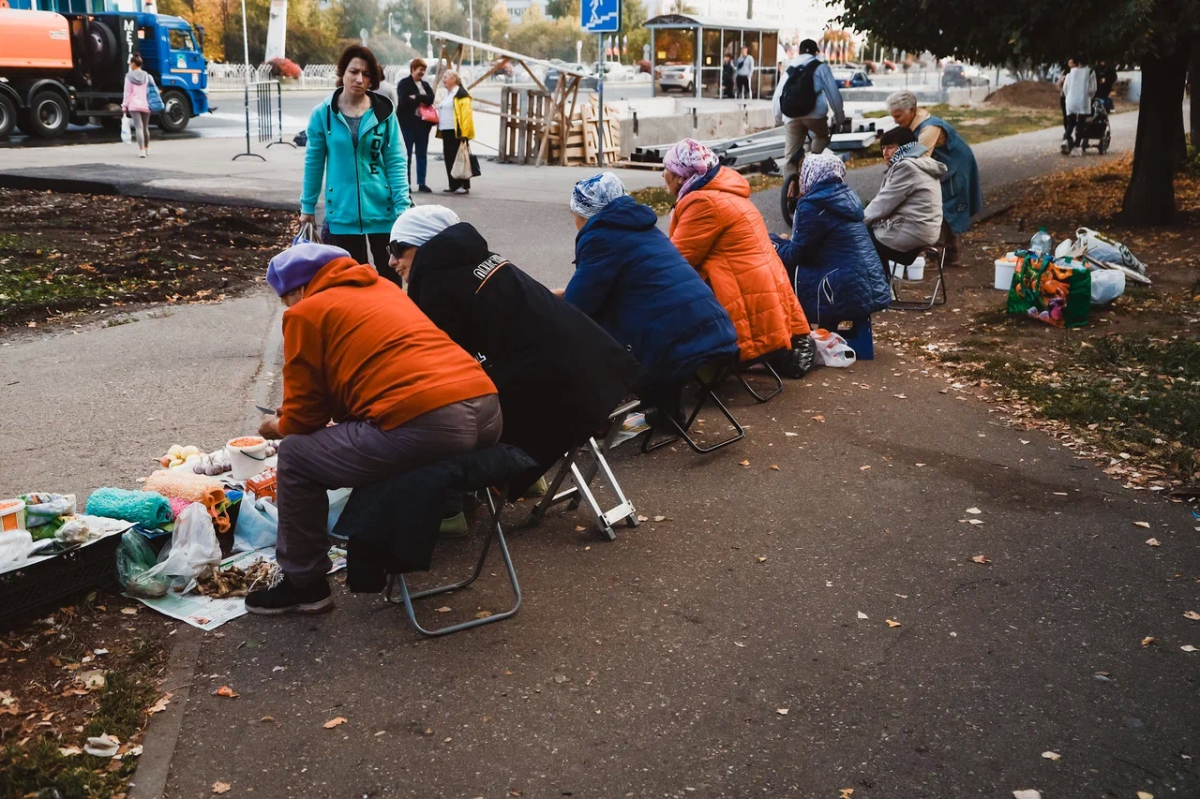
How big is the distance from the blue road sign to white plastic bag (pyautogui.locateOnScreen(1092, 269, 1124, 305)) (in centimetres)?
1164

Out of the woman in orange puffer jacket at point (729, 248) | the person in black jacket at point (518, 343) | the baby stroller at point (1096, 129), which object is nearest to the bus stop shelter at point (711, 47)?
the baby stroller at point (1096, 129)

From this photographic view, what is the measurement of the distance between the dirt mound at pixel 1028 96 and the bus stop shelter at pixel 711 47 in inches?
338

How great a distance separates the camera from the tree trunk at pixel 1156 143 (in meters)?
13.0

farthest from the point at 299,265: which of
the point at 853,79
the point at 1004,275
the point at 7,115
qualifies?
the point at 853,79

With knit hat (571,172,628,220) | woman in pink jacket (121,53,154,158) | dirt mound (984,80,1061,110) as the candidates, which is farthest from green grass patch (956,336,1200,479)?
dirt mound (984,80,1061,110)

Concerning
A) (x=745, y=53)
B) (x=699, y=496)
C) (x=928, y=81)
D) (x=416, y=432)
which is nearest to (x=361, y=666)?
(x=416, y=432)

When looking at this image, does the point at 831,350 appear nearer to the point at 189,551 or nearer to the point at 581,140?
the point at 189,551

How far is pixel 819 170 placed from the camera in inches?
306

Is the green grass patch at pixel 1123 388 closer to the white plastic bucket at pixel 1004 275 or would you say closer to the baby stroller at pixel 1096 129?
the white plastic bucket at pixel 1004 275

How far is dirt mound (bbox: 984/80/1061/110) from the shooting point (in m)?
42.3

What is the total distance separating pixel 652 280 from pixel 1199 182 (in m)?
13.8

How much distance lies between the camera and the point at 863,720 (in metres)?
3.71

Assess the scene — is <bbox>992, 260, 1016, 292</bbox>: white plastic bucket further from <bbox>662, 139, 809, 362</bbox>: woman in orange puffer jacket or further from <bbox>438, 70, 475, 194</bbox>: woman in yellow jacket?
<bbox>438, 70, 475, 194</bbox>: woman in yellow jacket

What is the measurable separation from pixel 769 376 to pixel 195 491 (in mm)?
4053
